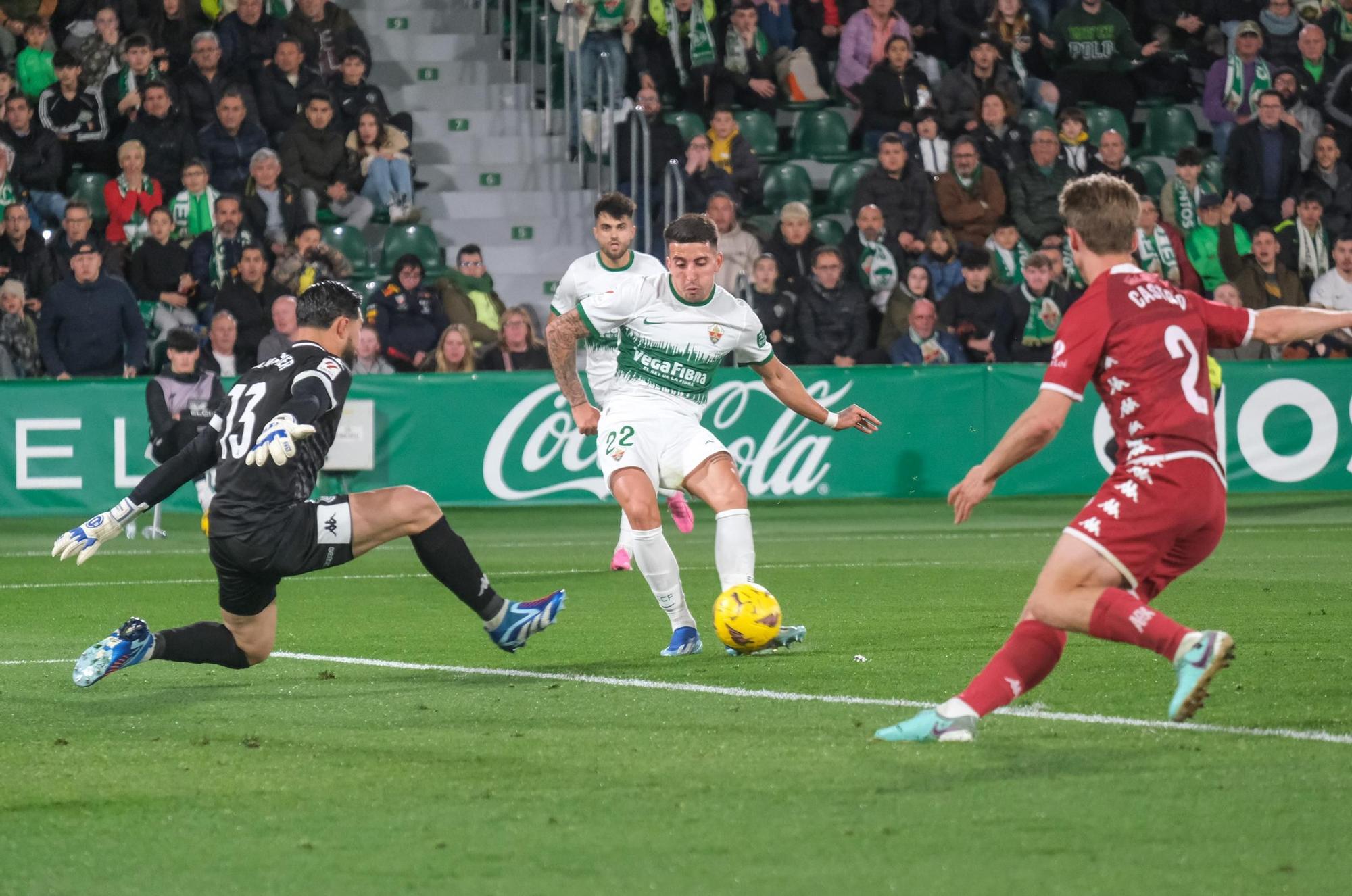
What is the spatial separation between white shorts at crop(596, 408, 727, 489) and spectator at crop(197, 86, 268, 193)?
1156 cm

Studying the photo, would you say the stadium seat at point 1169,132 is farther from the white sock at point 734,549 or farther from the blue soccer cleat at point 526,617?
the blue soccer cleat at point 526,617

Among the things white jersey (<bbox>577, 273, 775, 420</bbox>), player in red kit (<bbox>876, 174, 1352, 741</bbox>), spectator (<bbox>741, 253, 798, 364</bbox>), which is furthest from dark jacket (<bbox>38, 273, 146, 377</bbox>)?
player in red kit (<bbox>876, 174, 1352, 741</bbox>)

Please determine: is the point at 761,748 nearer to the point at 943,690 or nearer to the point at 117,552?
the point at 943,690

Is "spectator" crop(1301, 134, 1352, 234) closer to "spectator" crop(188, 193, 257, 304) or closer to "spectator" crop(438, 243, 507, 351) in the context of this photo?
"spectator" crop(438, 243, 507, 351)

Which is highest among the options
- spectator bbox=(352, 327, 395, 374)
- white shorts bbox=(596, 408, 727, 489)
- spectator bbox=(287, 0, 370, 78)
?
spectator bbox=(287, 0, 370, 78)

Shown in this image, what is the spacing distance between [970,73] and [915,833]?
17.9 meters

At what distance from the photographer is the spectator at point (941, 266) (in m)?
19.2

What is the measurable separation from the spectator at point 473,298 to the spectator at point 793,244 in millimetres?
2834

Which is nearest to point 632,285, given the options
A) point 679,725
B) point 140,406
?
point 679,725

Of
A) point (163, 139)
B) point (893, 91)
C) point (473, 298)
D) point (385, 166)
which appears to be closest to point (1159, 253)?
point (893, 91)

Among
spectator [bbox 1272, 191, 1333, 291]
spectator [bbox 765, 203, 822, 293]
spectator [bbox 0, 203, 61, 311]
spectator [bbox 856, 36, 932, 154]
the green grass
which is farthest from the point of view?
spectator [bbox 856, 36, 932, 154]

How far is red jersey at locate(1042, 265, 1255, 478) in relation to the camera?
18.7 feet

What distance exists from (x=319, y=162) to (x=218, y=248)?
1.97 meters

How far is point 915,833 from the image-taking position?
475cm
